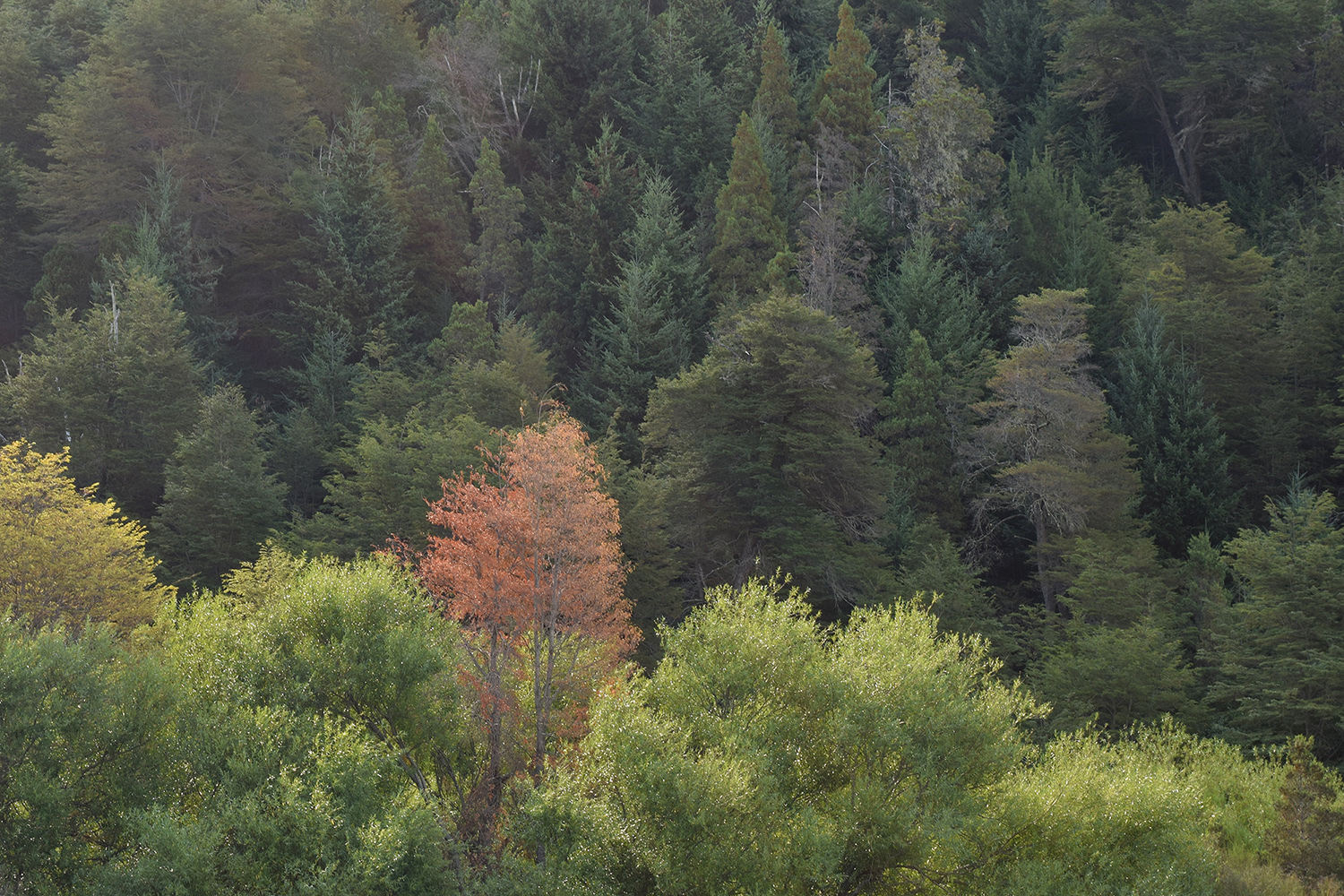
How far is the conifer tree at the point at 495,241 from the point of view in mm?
57719

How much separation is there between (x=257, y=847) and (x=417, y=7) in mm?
66539

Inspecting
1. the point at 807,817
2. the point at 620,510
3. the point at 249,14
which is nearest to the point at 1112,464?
the point at 620,510

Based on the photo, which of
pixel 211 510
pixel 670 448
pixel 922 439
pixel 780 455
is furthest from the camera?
pixel 922 439

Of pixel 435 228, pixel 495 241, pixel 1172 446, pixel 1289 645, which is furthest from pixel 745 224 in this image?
pixel 1289 645

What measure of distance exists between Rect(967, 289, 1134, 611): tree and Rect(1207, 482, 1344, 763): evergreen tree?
788 cm

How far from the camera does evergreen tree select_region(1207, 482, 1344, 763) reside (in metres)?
30.1

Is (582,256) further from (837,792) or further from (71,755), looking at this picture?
(71,755)

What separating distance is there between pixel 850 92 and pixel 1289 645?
36.0m

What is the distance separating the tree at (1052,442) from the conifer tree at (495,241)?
25509 mm

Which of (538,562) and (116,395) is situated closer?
(538,562)

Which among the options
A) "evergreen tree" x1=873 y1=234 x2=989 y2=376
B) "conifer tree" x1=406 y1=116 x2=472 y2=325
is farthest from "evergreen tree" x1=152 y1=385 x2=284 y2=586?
"evergreen tree" x1=873 y1=234 x2=989 y2=376

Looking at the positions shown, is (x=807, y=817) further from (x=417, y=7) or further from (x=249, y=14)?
(x=417, y=7)

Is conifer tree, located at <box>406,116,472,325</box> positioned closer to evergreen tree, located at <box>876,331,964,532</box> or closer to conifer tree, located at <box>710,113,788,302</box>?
conifer tree, located at <box>710,113,788,302</box>

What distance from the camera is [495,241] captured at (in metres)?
58.3
